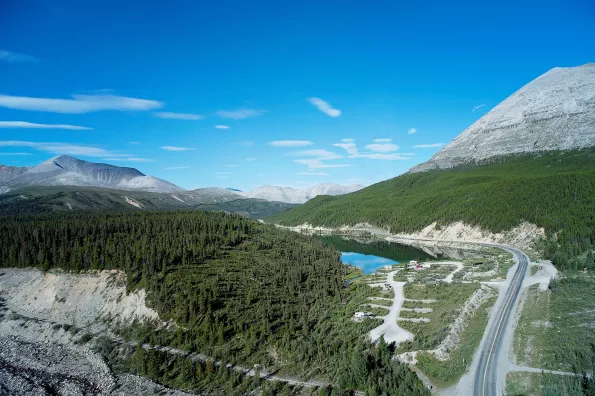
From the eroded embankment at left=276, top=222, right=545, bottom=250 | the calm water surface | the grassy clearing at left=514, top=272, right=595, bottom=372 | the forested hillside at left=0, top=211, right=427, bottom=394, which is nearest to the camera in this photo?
the grassy clearing at left=514, top=272, right=595, bottom=372

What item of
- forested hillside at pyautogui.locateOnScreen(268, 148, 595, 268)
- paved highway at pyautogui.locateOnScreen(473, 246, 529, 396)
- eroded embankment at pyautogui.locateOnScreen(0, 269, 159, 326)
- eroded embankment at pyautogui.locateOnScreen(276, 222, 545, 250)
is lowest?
eroded embankment at pyautogui.locateOnScreen(0, 269, 159, 326)

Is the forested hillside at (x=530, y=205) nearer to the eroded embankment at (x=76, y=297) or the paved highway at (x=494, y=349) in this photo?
the paved highway at (x=494, y=349)

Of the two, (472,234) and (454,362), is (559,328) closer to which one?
(454,362)

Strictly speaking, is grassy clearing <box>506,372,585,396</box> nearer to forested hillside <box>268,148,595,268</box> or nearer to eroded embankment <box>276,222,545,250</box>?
forested hillside <box>268,148,595,268</box>

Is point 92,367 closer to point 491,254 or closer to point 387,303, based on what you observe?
point 387,303

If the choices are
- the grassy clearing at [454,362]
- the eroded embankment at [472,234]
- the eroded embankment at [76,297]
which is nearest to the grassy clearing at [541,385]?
the grassy clearing at [454,362]

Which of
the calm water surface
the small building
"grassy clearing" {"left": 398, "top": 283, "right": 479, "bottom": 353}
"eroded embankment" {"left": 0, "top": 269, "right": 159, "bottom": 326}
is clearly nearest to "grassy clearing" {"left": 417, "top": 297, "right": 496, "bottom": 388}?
"grassy clearing" {"left": 398, "top": 283, "right": 479, "bottom": 353}

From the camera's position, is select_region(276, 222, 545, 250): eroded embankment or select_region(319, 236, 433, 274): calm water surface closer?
select_region(276, 222, 545, 250): eroded embankment
